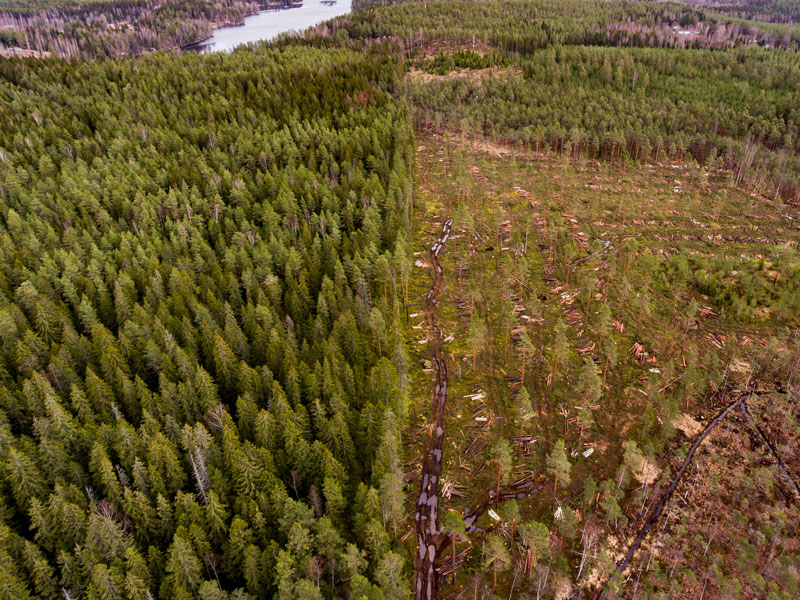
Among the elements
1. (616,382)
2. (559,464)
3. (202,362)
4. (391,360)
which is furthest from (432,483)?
(202,362)

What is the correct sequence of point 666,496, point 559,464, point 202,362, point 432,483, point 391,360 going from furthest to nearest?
point 202,362 < point 391,360 < point 432,483 < point 666,496 < point 559,464

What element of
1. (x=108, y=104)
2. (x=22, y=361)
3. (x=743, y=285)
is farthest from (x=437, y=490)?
(x=108, y=104)

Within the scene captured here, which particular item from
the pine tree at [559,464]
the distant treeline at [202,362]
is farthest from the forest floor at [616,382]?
the distant treeline at [202,362]

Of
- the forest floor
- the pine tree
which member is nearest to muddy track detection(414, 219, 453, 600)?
the forest floor

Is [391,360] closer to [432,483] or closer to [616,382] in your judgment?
[432,483]

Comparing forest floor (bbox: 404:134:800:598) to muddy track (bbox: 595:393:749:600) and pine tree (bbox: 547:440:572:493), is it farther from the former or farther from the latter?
pine tree (bbox: 547:440:572:493)

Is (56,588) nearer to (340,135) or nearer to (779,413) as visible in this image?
(779,413)

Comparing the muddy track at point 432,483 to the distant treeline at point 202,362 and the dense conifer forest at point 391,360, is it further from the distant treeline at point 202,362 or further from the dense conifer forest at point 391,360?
the distant treeline at point 202,362
